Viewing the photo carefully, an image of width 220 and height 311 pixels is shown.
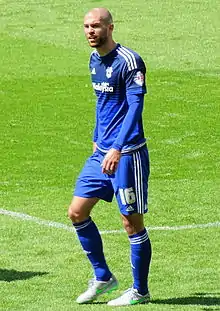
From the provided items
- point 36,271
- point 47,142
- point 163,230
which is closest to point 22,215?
point 163,230

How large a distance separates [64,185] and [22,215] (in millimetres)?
2071

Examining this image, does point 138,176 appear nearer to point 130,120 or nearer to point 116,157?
point 116,157

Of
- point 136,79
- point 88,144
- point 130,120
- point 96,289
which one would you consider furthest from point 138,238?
point 88,144

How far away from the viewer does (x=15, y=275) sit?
34.6ft

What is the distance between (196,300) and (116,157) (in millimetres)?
1403

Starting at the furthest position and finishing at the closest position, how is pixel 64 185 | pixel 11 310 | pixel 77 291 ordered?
1. pixel 64 185
2. pixel 77 291
3. pixel 11 310

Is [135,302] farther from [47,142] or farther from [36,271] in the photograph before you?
[47,142]

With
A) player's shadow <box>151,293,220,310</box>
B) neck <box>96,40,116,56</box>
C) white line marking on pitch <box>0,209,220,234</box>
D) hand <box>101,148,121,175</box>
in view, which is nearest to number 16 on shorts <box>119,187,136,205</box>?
hand <box>101,148,121,175</box>

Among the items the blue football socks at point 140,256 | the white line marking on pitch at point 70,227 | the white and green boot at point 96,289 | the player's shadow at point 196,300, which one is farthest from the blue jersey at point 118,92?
the white line marking on pitch at point 70,227

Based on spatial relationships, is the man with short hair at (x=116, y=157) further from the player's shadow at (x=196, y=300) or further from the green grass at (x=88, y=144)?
the green grass at (x=88, y=144)

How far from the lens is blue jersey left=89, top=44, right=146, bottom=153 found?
30.2 ft

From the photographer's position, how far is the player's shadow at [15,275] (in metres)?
10.4

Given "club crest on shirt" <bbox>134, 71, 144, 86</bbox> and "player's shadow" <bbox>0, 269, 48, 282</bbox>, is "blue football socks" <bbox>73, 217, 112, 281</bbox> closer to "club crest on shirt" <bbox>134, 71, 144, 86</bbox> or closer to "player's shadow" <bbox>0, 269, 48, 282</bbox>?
"player's shadow" <bbox>0, 269, 48, 282</bbox>

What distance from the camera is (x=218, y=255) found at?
37.1ft
